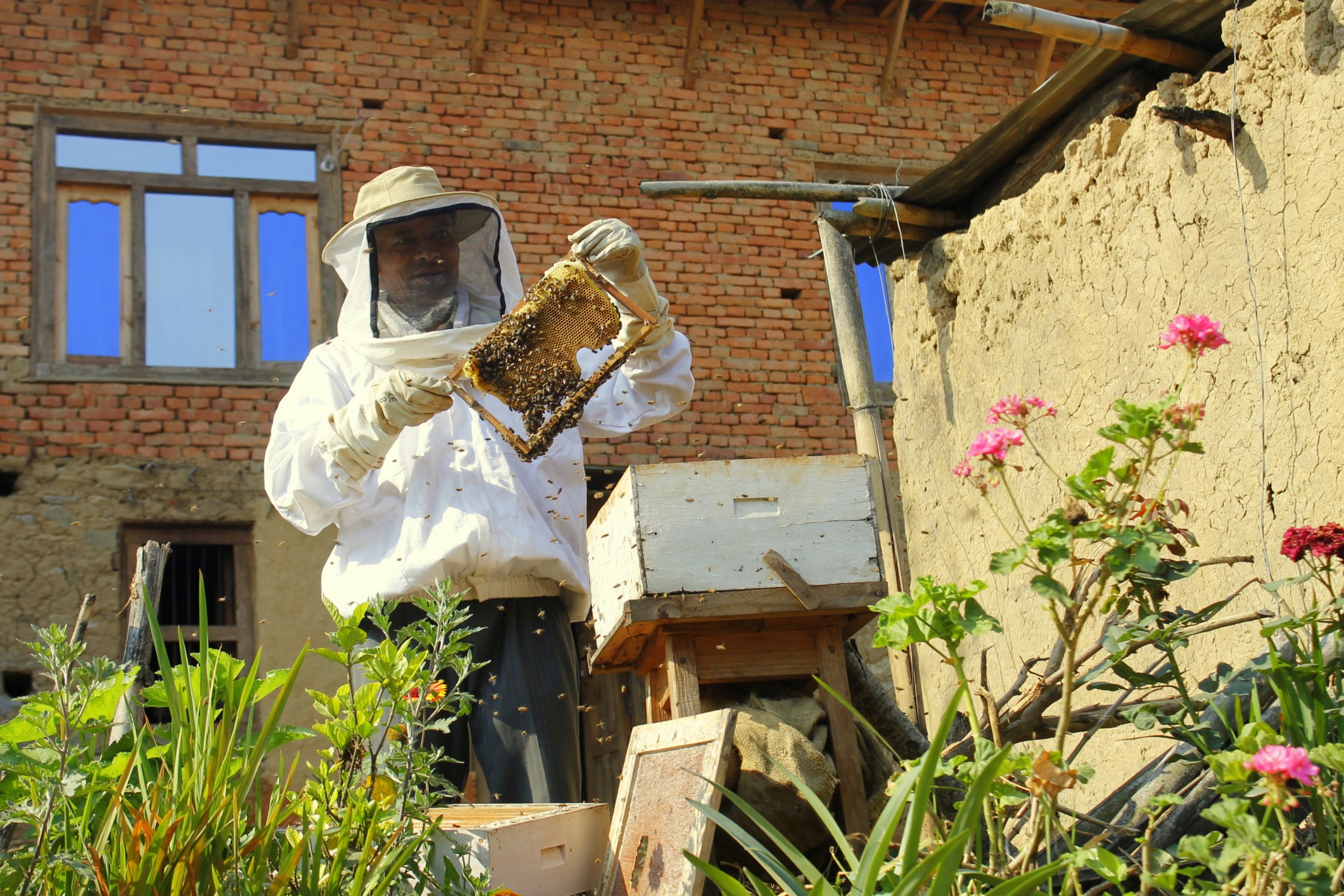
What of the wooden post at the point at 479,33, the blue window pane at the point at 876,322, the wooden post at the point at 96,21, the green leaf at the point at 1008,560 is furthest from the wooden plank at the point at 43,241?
the green leaf at the point at 1008,560

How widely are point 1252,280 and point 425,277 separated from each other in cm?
236

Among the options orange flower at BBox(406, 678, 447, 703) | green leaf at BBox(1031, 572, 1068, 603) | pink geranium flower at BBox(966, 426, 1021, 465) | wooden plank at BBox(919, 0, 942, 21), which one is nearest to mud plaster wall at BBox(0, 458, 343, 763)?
orange flower at BBox(406, 678, 447, 703)

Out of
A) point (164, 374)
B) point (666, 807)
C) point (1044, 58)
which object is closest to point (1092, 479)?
point (666, 807)

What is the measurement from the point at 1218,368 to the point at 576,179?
543 cm

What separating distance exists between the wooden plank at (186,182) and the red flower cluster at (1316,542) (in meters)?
6.85

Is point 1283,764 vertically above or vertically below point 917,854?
above

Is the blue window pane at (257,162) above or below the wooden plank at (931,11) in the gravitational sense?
below

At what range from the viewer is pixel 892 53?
351 inches

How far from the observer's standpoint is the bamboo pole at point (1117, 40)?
3758 millimetres

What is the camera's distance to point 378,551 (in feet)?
12.0

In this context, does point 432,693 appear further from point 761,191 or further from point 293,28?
point 293,28

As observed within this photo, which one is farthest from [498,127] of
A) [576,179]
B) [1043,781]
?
[1043,781]

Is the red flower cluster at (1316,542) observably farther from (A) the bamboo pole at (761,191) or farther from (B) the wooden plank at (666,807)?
(A) the bamboo pole at (761,191)

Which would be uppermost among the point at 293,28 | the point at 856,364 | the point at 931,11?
the point at 931,11
